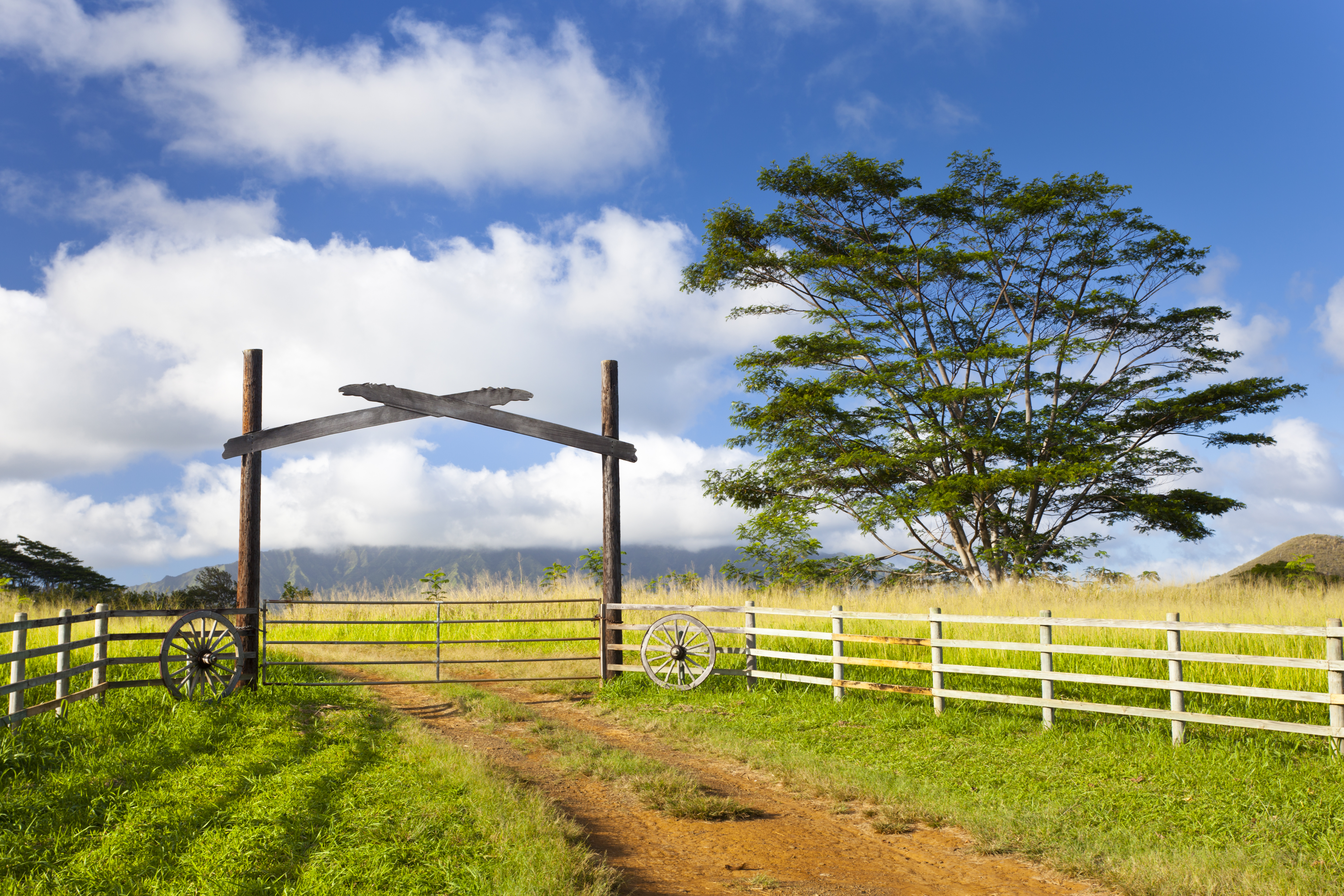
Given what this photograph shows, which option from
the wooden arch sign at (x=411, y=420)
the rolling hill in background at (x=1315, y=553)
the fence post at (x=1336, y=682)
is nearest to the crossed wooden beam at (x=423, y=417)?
the wooden arch sign at (x=411, y=420)

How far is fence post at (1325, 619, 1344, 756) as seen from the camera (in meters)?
7.89

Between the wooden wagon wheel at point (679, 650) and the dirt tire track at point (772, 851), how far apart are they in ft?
13.4

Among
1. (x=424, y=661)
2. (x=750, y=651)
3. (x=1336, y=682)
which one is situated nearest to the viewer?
(x=1336, y=682)

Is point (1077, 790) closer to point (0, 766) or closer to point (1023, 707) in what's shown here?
point (1023, 707)

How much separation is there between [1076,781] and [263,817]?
6863 mm

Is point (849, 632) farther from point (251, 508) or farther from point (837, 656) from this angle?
point (251, 508)

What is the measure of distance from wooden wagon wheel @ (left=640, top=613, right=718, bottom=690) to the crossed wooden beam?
2.81m

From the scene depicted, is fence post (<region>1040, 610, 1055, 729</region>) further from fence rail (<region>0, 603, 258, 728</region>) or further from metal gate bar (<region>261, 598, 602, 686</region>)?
fence rail (<region>0, 603, 258, 728</region>)

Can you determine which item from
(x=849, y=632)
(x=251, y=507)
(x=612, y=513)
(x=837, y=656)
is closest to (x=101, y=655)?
(x=251, y=507)

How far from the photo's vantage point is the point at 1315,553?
1337 inches

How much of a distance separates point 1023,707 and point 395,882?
8.12 meters

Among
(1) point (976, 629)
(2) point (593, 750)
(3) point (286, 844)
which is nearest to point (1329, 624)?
(1) point (976, 629)

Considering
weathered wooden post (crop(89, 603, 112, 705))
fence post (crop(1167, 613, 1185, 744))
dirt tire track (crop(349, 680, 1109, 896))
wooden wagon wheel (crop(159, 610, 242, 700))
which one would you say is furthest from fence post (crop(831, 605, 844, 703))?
weathered wooden post (crop(89, 603, 112, 705))

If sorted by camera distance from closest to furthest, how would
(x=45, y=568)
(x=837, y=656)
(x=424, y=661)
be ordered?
(x=837, y=656) < (x=424, y=661) < (x=45, y=568)
